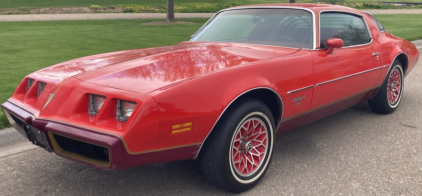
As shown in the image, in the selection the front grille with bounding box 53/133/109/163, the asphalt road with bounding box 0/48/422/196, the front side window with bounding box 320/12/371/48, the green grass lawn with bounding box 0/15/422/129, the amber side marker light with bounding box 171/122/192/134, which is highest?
the front side window with bounding box 320/12/371/48

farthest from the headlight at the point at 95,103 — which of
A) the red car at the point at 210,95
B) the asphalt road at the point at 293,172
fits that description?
the asphalt road at the point at 293,172

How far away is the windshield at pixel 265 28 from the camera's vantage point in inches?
150

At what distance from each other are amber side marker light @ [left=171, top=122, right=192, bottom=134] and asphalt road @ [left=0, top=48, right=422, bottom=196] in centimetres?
63

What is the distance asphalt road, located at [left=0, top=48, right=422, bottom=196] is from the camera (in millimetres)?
2998

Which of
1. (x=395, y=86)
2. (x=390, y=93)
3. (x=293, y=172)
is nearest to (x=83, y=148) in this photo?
(x=293, y=172)

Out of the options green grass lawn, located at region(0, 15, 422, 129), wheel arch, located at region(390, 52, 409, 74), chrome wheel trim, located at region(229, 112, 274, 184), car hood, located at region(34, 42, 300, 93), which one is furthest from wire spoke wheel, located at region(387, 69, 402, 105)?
green grass lawn, located at region(0, 15, 422, 129)

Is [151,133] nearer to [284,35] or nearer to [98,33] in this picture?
[284,35]

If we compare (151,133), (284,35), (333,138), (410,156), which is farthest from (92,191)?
(410,156)

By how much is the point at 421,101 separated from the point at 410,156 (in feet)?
7.55

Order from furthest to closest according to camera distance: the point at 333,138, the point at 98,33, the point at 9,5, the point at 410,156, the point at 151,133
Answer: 1. the point at 9,5
2. the point at 98,33
3. the point at 333,138
4. the point at 410,156
5. the point at 151,133

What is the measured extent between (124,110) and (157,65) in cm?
58

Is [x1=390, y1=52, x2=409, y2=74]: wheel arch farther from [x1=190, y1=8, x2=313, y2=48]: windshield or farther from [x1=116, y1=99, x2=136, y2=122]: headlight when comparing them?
[x1=116, y1=99, x2=136, y2=122]: headlight

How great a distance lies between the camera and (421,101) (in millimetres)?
5594

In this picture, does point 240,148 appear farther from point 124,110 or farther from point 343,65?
point 343,65
